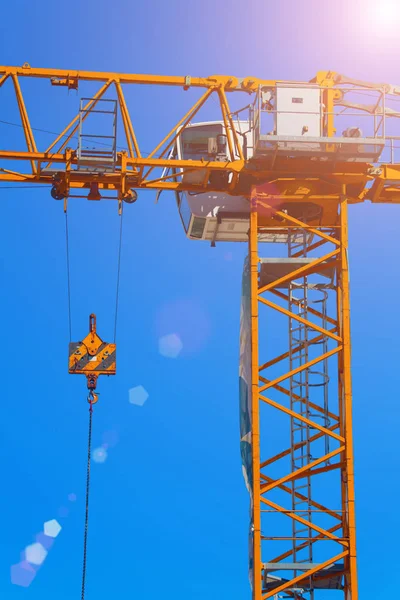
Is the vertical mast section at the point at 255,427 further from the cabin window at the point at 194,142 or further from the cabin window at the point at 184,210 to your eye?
the cabin window at the point at 194,142

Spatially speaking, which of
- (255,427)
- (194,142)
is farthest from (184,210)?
(255,427)

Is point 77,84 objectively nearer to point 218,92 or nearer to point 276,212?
point 218,92

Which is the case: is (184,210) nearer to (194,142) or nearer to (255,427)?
(194,142)

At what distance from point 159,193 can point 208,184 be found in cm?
254

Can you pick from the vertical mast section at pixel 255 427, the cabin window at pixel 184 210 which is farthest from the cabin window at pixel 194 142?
the vertical mast section at pixel 255 427

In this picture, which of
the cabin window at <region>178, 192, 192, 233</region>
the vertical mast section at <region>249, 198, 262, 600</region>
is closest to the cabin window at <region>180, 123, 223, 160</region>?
the cabin window at <region>178, 192, 192, 233</region>

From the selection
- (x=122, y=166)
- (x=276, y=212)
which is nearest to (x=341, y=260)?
(x=276, y=212)

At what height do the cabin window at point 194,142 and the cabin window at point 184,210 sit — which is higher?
the cabin window at point 194,142

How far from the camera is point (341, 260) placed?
99.9ft

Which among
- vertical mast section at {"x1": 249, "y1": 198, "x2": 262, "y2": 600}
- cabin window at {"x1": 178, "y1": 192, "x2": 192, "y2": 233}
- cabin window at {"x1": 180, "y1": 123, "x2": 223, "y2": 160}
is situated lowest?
vertical mast section at {"x1": 249, "y1": 198, "x2": 262, "y2": 600}

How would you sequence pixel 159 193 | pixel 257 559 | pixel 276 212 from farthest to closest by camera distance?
pixel 159 193 < pixel 276 212 < pixel 257 559

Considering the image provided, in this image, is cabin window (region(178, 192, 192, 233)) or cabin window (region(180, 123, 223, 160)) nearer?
cabin window (region(180, 123, 223, 160))

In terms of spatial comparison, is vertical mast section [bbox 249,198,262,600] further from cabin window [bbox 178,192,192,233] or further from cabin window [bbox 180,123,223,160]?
cabin window [bbox 180,123,223,160]

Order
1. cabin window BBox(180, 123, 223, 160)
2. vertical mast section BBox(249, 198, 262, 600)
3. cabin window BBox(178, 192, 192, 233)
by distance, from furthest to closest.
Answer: cabin window BBox(178, 192, 192, 233)
cabin window BBox(180, 123, 223, 160)
vertical mast section BBox(249, 198, 262, 600)
